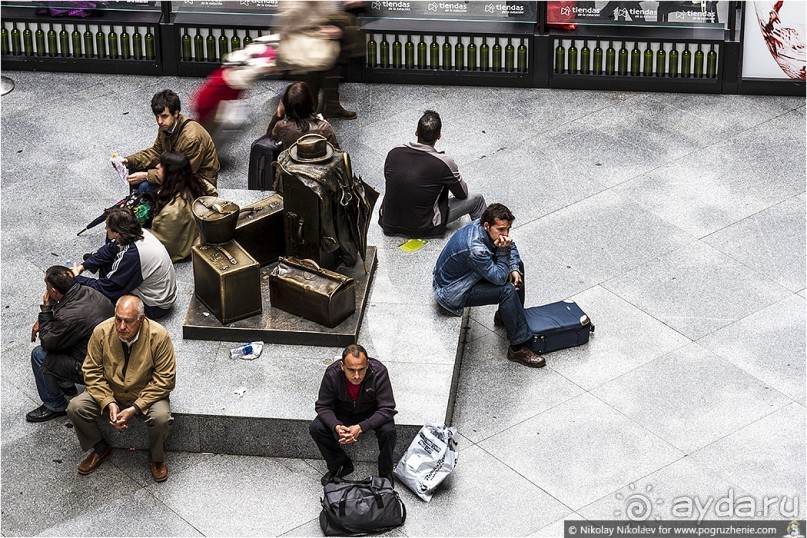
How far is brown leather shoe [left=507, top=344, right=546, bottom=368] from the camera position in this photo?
412 inches

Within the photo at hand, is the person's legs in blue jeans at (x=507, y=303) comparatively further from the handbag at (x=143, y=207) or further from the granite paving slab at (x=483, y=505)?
the handbag at (x=143, y=207)

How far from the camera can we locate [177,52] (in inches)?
583

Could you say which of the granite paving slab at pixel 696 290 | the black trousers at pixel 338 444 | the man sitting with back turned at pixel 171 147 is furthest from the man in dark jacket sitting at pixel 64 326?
the granite paving slab at pixel 696 290

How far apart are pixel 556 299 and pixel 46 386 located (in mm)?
4101

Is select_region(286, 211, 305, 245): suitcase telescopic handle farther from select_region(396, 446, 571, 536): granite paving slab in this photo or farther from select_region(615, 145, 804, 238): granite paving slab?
select_region(615, 145, 804, 238): granite paving slab

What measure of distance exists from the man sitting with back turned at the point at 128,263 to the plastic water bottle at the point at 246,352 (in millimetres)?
746

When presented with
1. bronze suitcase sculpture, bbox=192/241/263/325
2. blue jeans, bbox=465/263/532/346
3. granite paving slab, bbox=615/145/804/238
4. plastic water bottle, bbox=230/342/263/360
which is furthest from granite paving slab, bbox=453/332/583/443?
granite paving slab, bbox=615/145/804/238

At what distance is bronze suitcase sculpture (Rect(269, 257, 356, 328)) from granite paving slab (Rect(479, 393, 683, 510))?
4.79 feet

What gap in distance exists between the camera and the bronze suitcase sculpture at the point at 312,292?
10.1m

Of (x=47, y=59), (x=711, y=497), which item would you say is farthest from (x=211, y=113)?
(x=711, y=497)

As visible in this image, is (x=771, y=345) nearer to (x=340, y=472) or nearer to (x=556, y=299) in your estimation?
(x=556, y=299)

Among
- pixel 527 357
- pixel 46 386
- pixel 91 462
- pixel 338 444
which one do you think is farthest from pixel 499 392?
pixel 46 386

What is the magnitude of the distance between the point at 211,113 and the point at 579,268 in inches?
153

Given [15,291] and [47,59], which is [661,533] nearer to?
[15,291]
